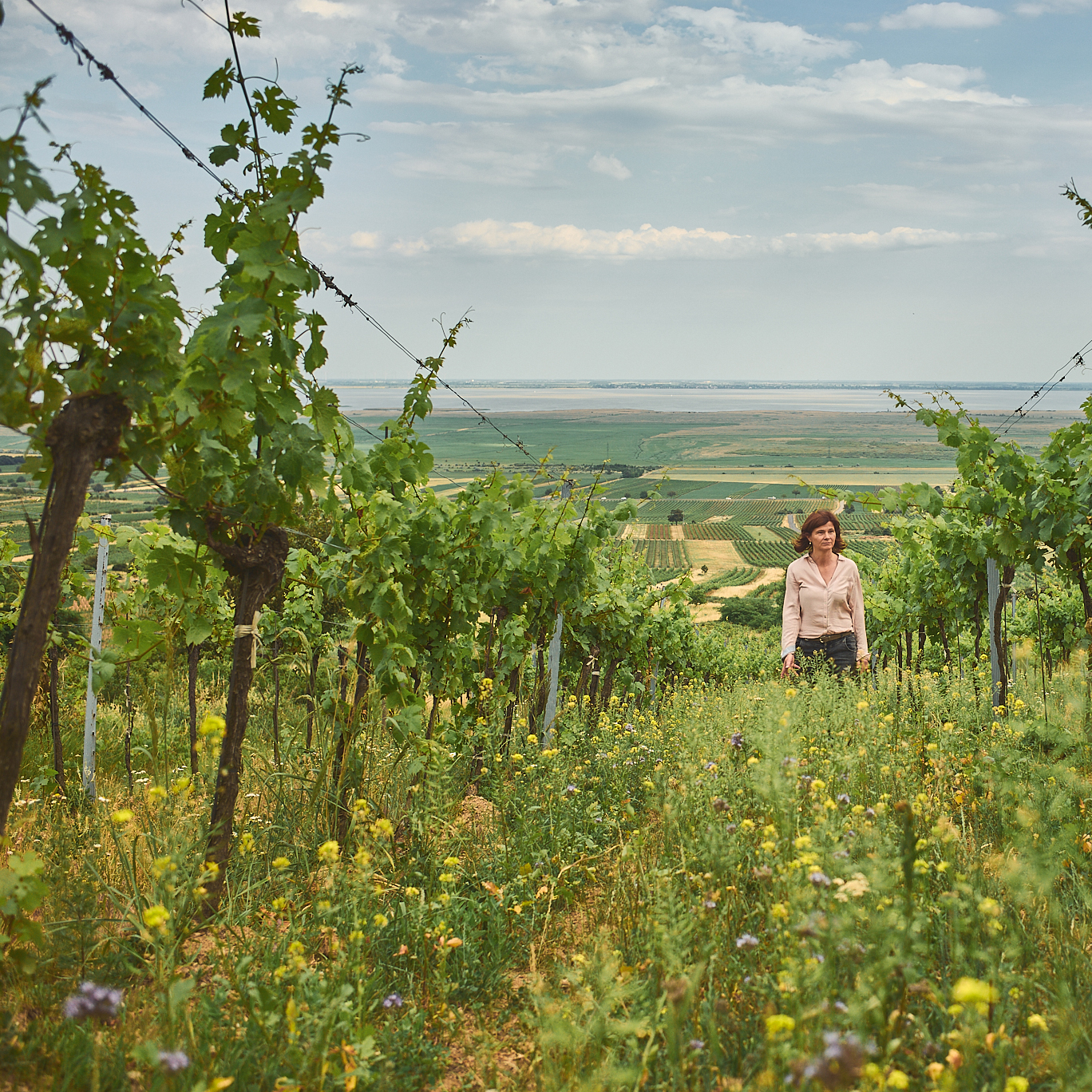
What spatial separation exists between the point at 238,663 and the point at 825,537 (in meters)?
4.19

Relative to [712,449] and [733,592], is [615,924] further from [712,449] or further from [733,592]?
[712,449]

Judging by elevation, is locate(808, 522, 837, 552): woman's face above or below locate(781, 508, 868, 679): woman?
above

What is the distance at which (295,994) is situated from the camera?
2.19 m

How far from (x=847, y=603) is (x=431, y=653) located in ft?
10.0

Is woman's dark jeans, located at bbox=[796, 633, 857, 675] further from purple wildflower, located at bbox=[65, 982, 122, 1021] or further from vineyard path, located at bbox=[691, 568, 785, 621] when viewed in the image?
vineyard path, located at bbox=[691, 568, 785, 621]

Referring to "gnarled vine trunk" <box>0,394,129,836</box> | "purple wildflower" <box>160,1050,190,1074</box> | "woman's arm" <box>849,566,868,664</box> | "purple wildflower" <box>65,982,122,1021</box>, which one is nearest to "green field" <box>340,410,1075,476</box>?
"woman's arm" <box>849,566,868,664</box>

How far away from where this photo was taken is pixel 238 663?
121 inches

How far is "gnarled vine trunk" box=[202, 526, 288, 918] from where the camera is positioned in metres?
3.03

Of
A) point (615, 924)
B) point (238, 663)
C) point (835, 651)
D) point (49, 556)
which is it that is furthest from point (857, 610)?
point (49, 556)

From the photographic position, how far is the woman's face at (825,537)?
18.4ft

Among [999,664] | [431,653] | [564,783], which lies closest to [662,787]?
[564,783]

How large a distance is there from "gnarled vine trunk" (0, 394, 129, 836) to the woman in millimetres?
4561

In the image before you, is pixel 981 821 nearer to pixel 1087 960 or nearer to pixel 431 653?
pixel 1087 960

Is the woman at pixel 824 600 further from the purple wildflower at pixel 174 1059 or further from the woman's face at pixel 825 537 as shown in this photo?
the purple wildflower at pixel 174 1059
